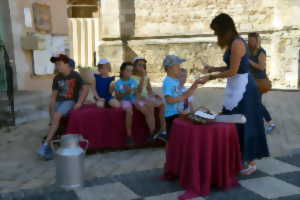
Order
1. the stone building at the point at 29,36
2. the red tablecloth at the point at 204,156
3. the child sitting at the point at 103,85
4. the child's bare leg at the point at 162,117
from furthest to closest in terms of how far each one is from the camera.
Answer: the stone building at the point at 29,36 → the child sitting at the point at 103,85 → the child's bare leg at the point at 162,117 → the red tablecloth at the point at 204,156

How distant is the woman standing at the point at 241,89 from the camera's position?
11.7ft

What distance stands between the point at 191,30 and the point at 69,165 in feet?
32.1

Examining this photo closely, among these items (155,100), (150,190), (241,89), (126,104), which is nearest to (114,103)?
(126,104)

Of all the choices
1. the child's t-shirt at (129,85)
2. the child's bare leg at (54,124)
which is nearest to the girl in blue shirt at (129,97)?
the child's t-shirt at (129,85)

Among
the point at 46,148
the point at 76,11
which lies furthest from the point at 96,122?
the point at 76,11

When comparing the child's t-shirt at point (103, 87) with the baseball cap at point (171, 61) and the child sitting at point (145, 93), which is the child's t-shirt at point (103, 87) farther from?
the baseball cap at point (171, 61)

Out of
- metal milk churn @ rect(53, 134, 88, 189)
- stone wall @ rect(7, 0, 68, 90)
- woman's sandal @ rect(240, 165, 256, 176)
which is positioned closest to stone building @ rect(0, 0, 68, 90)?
stone wall @ rect(7, 0, 68, 90)

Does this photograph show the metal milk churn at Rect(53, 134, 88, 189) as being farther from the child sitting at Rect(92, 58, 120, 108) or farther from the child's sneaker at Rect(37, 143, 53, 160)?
the child sitting at Rect(92, 58, 120, 108)

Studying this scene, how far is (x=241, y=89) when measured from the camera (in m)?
3.69

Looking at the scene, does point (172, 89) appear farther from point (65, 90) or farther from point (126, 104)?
point (65, 90)

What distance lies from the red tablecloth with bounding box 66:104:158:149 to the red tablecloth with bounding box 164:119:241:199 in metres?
1.44

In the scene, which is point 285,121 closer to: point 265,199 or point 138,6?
point 265,199

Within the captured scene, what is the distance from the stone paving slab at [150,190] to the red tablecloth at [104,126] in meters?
1.00

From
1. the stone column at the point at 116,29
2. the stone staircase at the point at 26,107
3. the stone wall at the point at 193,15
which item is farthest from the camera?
the stone column at the point at 116,29
